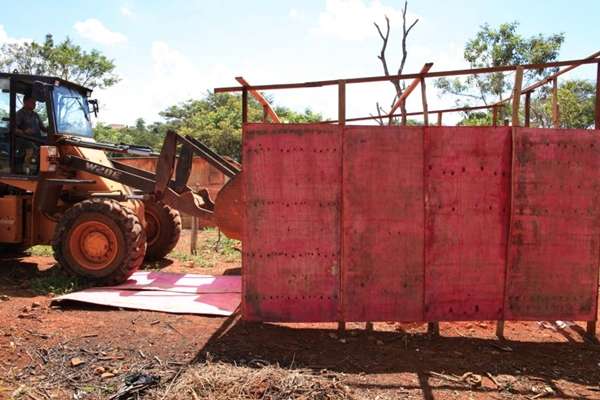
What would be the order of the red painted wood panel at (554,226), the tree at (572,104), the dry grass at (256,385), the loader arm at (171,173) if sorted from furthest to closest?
the tree at (572,104) → the loader arm at (171,173) → the red painted wood panel at (554,226) → the dry grass at (256,385)

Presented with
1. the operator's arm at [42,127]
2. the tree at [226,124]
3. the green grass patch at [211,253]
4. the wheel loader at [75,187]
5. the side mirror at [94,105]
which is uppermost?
the tree at [226,124]

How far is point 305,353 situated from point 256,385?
87cm

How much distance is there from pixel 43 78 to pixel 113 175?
178 cm

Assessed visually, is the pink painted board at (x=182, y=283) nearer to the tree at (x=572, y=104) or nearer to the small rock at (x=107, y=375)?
the small rock at (x=107, y=375)

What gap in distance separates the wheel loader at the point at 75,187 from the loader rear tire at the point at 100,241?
1 cm

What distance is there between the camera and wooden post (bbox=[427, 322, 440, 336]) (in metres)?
5.21

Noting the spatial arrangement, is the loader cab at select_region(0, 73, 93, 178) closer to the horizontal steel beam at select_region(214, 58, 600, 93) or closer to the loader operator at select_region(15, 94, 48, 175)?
the loader operator at select_region(15, 94, 48, 175)

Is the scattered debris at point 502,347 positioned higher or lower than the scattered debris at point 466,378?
higher

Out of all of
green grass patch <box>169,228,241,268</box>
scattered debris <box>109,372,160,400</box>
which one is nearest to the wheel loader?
green grass patch <box>169,228,241,268</box>

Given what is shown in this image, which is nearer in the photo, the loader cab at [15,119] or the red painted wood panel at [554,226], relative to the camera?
the red painted wood panel at [554,226]

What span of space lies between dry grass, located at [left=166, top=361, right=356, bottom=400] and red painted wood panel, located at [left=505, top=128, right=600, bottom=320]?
2203 mm

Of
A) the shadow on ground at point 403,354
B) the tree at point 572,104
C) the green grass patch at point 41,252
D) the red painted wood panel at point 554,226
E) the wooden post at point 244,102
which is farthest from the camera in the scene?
the tree at point 572,104

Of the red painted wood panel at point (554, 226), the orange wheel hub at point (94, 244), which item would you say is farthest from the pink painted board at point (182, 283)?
the red painted wood panel at point (554, 226)

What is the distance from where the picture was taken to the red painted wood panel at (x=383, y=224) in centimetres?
495
